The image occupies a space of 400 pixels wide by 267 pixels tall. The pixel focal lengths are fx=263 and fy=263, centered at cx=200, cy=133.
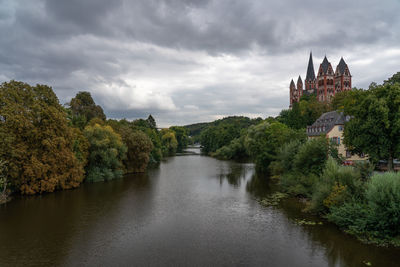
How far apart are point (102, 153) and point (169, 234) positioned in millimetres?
24126

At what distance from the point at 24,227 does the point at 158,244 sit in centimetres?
1116

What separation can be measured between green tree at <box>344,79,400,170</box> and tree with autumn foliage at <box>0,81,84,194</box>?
32.2 metres

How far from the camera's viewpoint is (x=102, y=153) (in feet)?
127

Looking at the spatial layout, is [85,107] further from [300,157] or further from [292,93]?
[292,93]

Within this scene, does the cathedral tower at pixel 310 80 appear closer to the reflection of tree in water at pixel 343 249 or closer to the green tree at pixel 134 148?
the green tree at pixel 134 148

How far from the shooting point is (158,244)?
54.7 feet

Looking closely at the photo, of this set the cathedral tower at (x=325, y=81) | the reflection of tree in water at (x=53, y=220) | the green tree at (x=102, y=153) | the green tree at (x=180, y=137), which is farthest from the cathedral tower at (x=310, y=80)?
the reflection of tree in water at (x=53, y=220)

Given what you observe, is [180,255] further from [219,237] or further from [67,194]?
[67,194]

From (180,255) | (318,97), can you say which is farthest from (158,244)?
(318,97)

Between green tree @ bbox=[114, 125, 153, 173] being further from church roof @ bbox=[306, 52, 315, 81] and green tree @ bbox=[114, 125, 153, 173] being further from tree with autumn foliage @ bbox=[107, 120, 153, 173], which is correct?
church roof @ bbox=[306, 52, 315, 81]

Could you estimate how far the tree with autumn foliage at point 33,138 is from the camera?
27.9m

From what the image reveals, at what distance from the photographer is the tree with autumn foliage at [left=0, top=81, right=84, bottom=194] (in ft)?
91.4

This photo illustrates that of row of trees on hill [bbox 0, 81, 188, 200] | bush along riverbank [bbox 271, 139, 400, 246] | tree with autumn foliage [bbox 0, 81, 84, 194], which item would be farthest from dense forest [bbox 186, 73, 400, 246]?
tree with autumn foliage [bbox 0, 81, 84, 194]

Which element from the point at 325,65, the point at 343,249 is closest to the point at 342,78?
the point at 325,65
